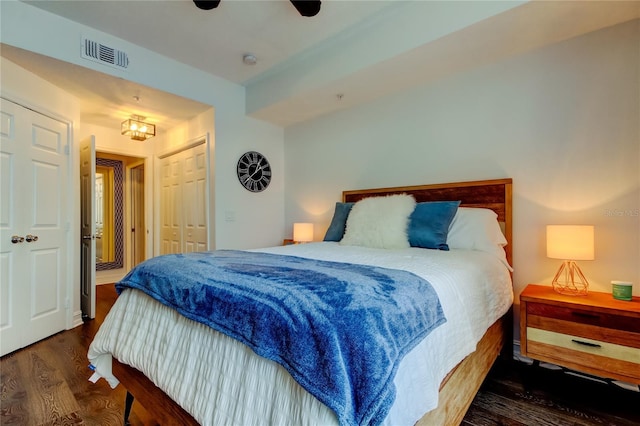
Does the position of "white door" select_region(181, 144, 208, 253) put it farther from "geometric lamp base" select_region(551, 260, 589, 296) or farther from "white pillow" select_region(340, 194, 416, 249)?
"geometric lamp base" select_region(551, 260, 589, 296)

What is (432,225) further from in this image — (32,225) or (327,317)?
(32,225)

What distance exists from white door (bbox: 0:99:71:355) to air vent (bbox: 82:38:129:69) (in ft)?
2.38

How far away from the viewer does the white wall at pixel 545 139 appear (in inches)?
76.0

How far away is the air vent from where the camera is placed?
2.51 meters

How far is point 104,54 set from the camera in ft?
8.51

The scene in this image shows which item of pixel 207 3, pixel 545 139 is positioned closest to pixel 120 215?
pixel 207 3

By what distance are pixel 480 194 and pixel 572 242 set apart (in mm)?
753

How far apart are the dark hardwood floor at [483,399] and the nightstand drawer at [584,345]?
0.31 m

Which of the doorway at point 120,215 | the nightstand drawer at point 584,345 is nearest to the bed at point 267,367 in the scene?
the nightstand drawer at point 584,345

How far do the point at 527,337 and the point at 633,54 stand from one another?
1913 millimetres

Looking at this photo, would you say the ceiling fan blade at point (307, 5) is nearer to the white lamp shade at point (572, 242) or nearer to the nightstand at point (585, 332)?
the white lamp shade at point (572, 242)

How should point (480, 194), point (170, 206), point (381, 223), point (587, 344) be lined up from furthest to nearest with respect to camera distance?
point (170, 206), point (480, 194), point (381, 223), point (587, 344)

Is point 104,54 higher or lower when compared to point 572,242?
higher

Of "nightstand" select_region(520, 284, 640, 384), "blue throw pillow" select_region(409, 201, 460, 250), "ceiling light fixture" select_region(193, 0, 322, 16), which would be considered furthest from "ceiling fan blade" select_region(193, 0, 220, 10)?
"nightstand" select_region(520, 284, 640, 384)
